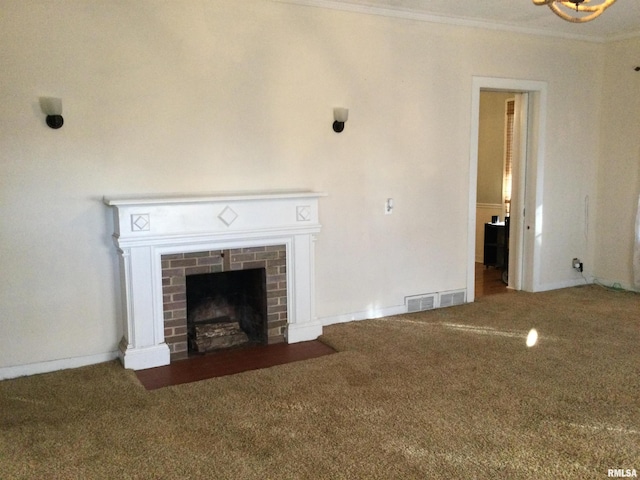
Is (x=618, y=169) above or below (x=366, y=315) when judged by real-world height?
above

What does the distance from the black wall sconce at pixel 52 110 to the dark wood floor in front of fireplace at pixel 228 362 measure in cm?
175

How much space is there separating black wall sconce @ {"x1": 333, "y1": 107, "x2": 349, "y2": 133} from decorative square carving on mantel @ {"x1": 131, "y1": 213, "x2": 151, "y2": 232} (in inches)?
69.4

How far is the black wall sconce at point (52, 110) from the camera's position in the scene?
3523mm

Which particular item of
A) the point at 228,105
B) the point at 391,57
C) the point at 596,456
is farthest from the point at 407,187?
the point at 596,456

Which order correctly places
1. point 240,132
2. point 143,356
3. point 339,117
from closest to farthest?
point 143,356 < point 240,132 < point 339,117

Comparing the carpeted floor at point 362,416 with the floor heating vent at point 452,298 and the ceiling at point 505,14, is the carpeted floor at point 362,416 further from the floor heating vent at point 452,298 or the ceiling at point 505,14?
the ceiling at point 505,14

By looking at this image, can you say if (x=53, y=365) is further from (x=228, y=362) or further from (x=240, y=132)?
(x=240, y=132)

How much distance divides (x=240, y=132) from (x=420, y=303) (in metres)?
2.34

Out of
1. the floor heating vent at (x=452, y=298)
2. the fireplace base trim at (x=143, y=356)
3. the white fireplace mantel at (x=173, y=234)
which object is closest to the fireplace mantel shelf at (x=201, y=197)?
the white fireplace mantel at (x=173, y=234)

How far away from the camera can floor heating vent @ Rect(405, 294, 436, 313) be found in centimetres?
516

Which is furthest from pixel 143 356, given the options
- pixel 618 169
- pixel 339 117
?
pixel 618 169

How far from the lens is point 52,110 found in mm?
3545

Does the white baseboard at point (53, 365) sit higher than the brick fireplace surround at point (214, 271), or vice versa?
the brick fireplace surround at point (214, 271)

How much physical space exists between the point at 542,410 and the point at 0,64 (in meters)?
3.89
